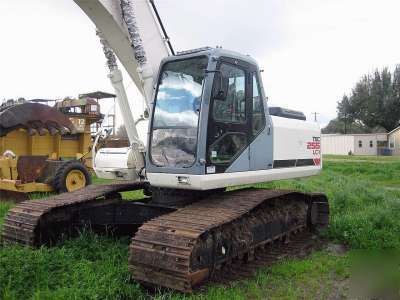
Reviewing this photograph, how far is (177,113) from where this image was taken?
5.43 metres

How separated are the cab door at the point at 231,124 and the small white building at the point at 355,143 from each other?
4426 centimetres

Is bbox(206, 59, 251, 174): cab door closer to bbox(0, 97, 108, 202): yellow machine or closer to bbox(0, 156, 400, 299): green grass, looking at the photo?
bbox(0, 156, 400, 299): green grass

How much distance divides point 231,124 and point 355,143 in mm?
44957

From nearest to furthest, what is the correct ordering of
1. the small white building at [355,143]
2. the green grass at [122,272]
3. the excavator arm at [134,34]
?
1. the green grass at [122,272]
2. the excavator arm at [134,34]
3. the small white building at [355,143]

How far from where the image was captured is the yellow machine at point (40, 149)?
9.87 meters

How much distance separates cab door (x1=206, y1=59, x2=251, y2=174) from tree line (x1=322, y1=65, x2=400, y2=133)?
5392cm

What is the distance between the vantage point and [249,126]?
5828 mm

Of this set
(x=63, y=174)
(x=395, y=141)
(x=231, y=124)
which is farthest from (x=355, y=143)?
→ (x=231, y=124)

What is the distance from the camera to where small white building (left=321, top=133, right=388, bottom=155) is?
157 feet

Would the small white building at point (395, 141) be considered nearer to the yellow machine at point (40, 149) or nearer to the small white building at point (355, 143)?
the small white building at point (355, 143)

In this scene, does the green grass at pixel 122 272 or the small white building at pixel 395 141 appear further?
the small white building at pixel 395 141

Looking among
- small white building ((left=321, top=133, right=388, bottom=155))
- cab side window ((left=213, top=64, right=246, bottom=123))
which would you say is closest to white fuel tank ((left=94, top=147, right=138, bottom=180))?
cab side window ((left=213, top=64, right=246, bottom=123))

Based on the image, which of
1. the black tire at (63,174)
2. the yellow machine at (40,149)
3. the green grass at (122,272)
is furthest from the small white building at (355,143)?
the green grass at (122,272)

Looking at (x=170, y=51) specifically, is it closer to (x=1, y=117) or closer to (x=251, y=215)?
(x=251, y=215)
